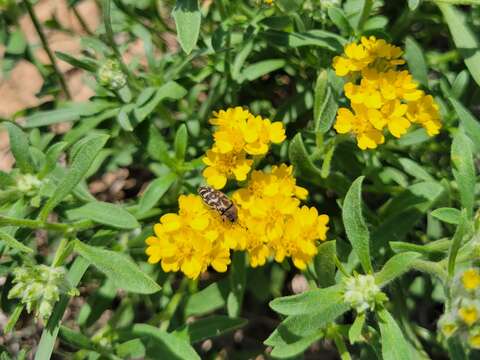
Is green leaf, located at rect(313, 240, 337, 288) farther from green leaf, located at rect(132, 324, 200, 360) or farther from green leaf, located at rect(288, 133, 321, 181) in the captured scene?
green leaf, located at rect(132, 324, 200, 360)

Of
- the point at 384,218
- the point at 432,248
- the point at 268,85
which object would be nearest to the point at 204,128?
the point at 268,85

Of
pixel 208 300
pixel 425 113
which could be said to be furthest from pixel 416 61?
pixel 208 300

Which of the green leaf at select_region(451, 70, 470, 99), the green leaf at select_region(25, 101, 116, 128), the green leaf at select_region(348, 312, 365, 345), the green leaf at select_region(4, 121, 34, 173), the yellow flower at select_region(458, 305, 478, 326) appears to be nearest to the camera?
the yellow flower at select_region(458, 305, 478, 326)

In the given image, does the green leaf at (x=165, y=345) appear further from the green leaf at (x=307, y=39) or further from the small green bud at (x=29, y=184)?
the green leaf at (x=307, y=39)

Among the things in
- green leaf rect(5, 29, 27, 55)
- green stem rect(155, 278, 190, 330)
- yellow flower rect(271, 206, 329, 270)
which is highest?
green leaf rect(5, 29, 27, 55)

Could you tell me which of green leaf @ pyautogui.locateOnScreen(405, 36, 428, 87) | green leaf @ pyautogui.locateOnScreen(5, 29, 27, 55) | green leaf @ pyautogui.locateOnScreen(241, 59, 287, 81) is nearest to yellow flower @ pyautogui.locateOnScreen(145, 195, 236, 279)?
green leaf @ pyautogui.locateOnScreen(241, 59, 287, 81)

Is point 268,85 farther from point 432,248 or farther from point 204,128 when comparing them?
A: point 432,248

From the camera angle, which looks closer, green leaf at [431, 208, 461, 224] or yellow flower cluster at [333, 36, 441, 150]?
green leaf at [431, 208, 461, 224]
